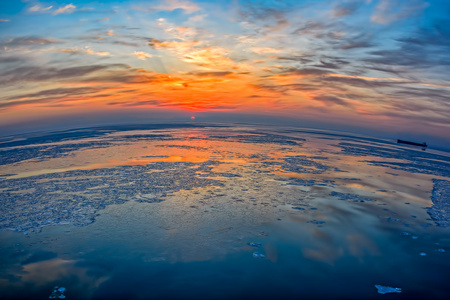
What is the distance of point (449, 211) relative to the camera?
1063 centimetres

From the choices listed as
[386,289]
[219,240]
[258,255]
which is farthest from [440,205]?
[219,240]

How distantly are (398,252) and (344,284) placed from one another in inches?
93.7

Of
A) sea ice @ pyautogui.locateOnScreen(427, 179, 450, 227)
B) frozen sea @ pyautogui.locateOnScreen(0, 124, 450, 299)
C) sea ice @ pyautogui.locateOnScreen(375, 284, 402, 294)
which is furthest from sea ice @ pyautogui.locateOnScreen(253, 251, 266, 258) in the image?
sea ice @ pyautogui.locateOnScreen(427, 179, 450, 227)

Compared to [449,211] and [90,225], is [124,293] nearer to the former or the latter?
[90,225]

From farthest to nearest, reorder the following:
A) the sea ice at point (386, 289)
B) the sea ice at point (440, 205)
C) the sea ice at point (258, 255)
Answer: the sea ice at point (440, 205), the sea ice at point (258, 255), the sea ice at point (386, 289)

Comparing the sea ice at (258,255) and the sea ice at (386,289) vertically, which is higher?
the sea ice at (258,255)

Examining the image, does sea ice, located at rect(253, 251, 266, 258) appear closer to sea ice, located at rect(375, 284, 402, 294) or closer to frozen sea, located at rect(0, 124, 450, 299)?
frozen sea, located at rect(0, 124, 450, 299)

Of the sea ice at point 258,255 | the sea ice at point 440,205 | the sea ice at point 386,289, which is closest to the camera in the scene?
the sea ice at point 386,289

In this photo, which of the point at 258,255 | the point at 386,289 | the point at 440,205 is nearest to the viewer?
the point at 386,289

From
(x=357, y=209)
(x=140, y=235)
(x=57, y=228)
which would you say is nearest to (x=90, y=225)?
(x=57, y=228)

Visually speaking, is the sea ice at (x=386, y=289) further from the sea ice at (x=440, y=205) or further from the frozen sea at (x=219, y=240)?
the sea ice at (x=440, y=205)

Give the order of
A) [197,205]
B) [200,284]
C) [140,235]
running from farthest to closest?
[197,205], [140,235], [200,284]

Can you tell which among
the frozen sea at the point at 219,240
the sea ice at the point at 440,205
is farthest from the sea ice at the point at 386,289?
the sea ice at the point at 440,205

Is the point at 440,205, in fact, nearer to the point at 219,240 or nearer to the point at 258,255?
the point at 258,255
